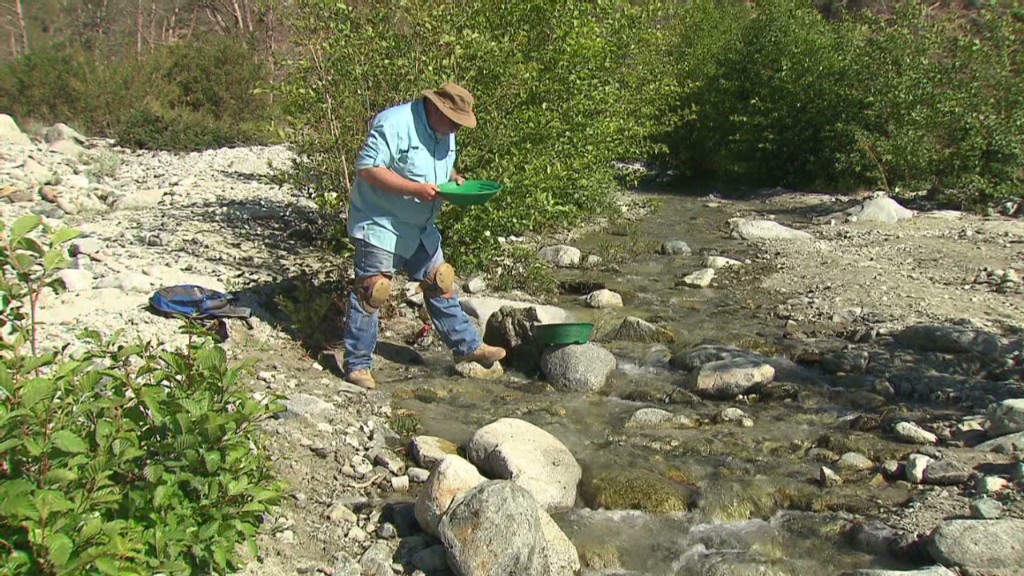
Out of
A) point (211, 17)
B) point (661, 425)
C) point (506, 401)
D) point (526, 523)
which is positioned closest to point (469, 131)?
point (506, 401)

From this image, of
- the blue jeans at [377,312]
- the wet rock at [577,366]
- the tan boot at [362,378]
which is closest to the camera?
the blue jeans at [377,312]

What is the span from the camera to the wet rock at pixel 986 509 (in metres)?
3.93

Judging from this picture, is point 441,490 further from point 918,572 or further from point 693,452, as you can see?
point 918,572

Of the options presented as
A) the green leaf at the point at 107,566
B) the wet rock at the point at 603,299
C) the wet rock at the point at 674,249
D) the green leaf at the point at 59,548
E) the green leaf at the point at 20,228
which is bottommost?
the wet rock at the point at 674,249

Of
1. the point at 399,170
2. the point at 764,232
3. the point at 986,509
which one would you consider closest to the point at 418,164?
the point at 399,170

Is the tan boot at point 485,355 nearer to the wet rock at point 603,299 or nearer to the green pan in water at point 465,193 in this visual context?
the green pan in water at point 465,193

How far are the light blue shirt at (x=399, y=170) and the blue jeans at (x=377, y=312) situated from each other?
0.10 meters

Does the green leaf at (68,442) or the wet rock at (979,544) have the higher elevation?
the green leaf at (68,442)

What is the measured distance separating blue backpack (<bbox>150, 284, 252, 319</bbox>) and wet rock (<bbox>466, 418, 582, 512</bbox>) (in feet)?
6.88

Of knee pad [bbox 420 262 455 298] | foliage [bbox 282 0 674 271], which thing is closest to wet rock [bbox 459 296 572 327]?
foliage [bbox 282 0 674 271]

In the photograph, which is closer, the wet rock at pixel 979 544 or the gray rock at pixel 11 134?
the wet rock at pixel 979 544

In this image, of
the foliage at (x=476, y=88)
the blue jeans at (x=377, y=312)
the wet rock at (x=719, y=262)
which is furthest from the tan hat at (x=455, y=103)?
the wet rock at (x=719, y=262)

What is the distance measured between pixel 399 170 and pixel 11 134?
10313 mm

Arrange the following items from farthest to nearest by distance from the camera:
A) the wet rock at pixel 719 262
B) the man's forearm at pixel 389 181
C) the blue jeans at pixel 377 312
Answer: the wet rock at pixel 719 262, the blue jeans at pixel 377 312, the man's forearm at pixel 389 181
